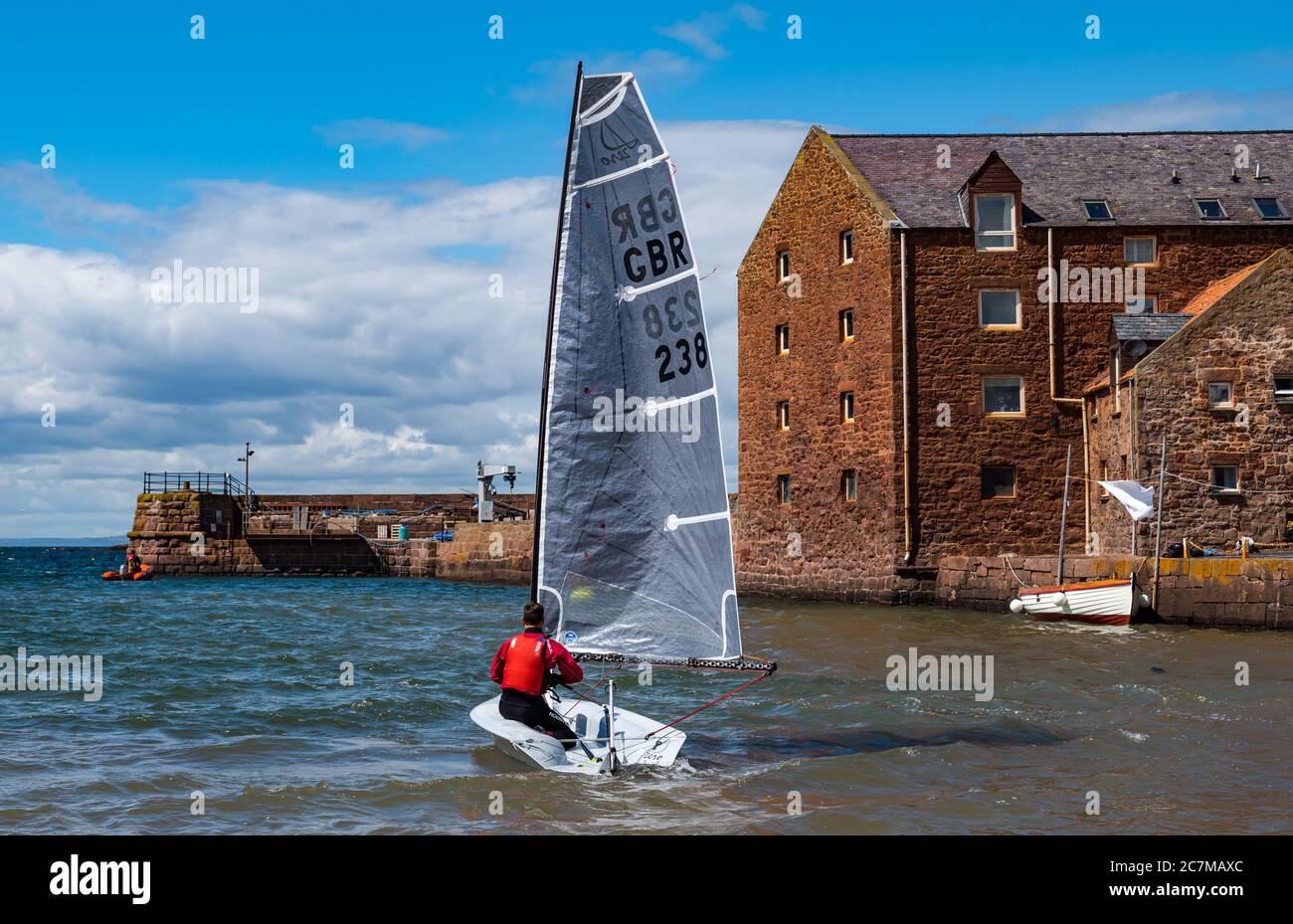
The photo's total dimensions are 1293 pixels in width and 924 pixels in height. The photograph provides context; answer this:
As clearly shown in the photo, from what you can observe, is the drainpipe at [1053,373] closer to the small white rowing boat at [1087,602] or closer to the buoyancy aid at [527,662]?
the small white rowing boat at [1087,602]

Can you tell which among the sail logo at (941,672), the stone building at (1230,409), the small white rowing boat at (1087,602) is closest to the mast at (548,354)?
the sail logo at (941,672)

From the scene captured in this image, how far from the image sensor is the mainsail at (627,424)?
40.9 ft

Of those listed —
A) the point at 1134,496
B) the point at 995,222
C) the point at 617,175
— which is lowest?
the point at 1134,496

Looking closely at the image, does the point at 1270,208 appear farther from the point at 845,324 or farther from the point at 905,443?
the point at 905,443

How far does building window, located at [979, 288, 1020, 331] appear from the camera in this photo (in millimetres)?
37969

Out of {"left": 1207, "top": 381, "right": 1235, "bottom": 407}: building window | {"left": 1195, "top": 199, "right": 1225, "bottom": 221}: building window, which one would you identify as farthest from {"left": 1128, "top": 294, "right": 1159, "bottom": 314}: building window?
{"left": 1207, "top": 381, "right": 1235, "bottom": 407}: building window

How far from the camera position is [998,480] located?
3781 cm

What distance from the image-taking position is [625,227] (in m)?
12.6

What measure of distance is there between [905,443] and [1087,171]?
1124 centimetres

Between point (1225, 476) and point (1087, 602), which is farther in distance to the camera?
point (1225, 476)

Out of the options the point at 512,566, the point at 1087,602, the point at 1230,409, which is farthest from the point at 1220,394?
the point at 512,566

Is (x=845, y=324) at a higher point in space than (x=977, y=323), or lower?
higher
